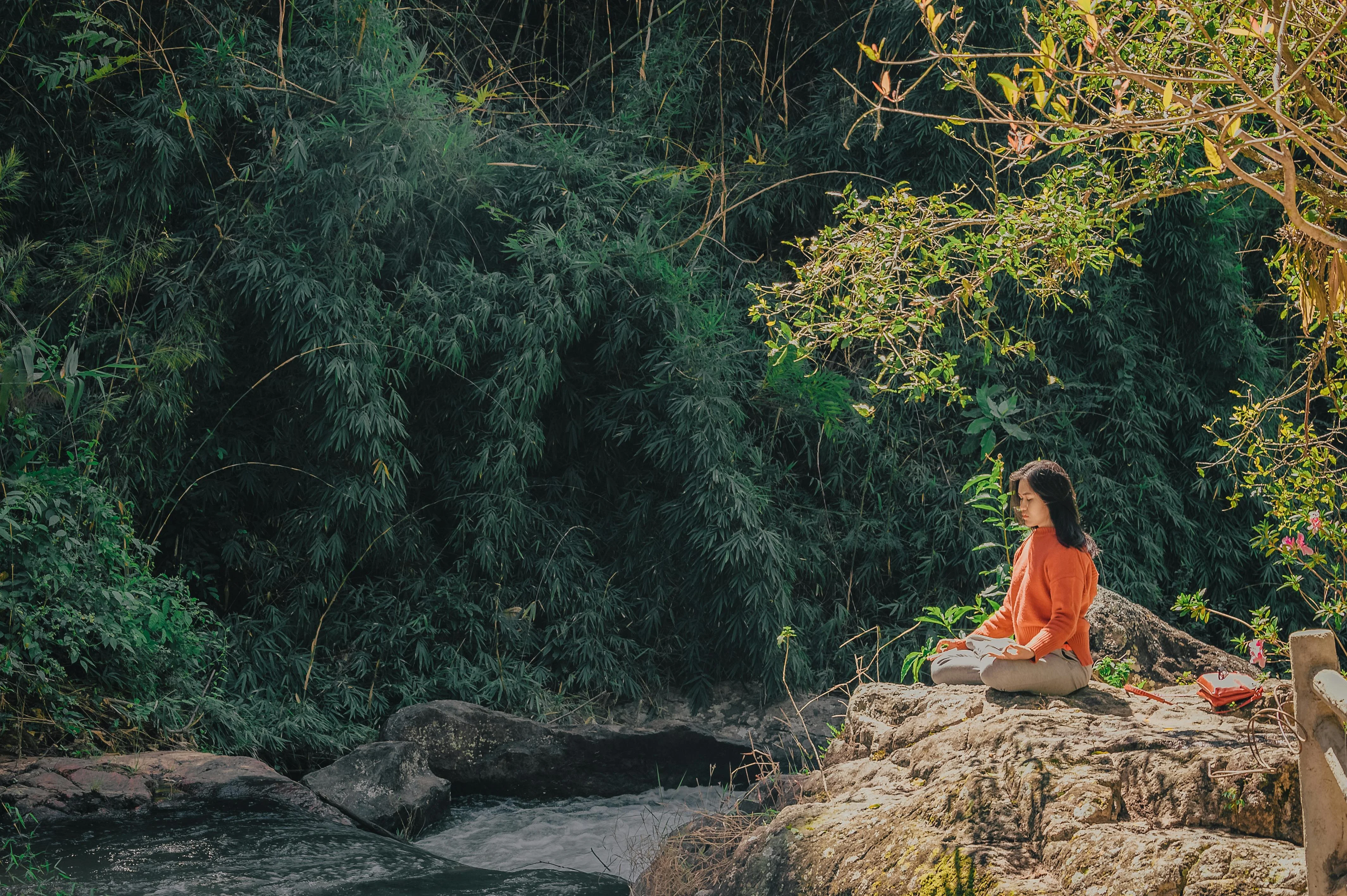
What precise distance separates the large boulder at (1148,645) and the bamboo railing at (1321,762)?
1811 millimetres

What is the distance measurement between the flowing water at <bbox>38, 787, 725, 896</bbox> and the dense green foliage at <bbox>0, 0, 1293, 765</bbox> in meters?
0.67

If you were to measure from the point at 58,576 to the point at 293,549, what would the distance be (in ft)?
3.99

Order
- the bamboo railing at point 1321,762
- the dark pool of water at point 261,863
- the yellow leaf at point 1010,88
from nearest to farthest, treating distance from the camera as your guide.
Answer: the bamboo railing at point 1321,762, the yellow leaf at point 1010,88, the dark pool of water at point 261,863

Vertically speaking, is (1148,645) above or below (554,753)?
above

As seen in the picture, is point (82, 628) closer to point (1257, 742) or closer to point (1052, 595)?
point (1052, 595)

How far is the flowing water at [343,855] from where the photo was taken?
354cm

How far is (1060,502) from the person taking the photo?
290 cm

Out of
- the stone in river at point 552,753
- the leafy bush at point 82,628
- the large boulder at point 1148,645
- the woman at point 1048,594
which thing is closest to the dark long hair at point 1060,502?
the woman at point 1048,594

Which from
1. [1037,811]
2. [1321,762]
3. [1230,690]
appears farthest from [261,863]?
[1321,762]

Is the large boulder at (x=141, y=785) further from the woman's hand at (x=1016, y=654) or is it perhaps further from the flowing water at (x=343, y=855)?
the woman's hand at (x=1016, y=654)

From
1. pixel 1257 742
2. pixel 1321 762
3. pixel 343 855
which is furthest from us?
pixel 343 855

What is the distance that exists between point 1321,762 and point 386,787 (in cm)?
390

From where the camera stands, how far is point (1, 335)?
4.53 meters

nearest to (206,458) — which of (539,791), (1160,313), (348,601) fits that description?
(348,601)
